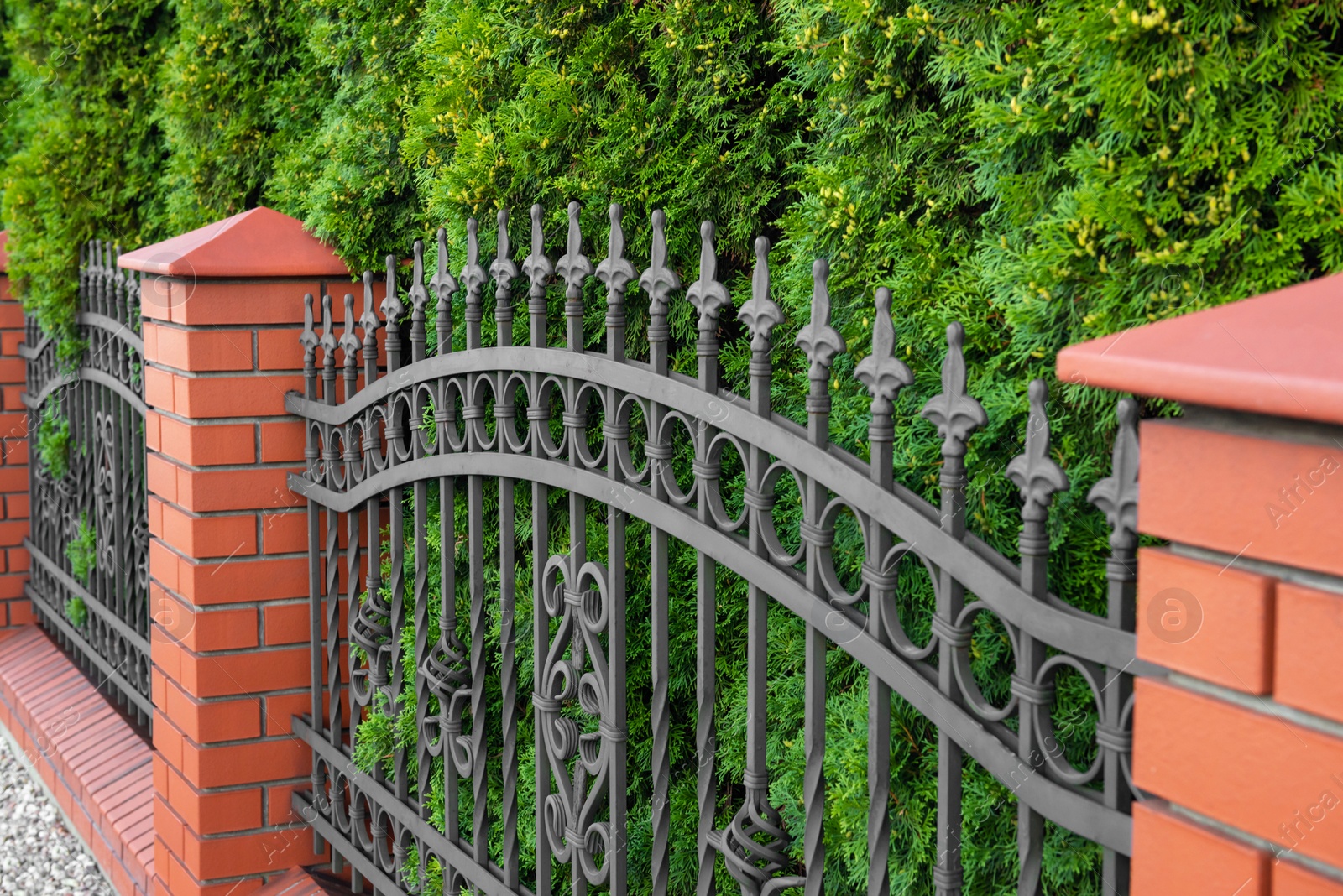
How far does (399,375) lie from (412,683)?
0.84 metres

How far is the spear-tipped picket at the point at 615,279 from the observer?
90.1 inches

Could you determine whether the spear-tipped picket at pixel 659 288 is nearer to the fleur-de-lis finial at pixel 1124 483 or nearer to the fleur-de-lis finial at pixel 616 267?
the fleur-de-lis finial at pixel 616 267

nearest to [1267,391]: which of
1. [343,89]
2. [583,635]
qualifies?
[583,635]

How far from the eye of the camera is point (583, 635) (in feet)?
8.20

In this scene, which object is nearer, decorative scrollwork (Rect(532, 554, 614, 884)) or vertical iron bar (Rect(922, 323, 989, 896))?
vertical iron bar (Rect(922, 323, 989, 896))

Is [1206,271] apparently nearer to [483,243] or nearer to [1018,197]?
[1018,197]

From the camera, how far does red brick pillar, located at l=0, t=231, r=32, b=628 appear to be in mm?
6609

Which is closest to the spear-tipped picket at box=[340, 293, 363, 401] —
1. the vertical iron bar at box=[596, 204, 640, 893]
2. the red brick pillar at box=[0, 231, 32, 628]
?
the vertical iron bar at box=[596, 204, 640, 893]

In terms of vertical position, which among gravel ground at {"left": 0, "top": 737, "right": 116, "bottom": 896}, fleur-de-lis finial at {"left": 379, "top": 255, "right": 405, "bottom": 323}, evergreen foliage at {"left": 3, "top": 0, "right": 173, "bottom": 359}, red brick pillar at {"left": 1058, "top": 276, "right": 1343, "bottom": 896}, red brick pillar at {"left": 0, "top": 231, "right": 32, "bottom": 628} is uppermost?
evergreen foliage at {"left": 3, "top": 0, "right": 173, "bottom": 359}

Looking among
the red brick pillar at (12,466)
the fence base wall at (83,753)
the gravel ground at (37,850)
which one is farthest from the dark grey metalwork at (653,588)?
the red brick pillar at (12,466)

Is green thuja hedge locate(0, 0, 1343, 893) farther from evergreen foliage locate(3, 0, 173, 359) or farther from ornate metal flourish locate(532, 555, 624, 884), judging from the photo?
evergreen foliage locate(3, 0, 173, 359)

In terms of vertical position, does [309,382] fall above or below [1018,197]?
below

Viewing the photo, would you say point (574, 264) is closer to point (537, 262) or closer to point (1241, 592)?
point (537, 262)

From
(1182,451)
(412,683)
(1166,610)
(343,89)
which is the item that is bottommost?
(412,683)
